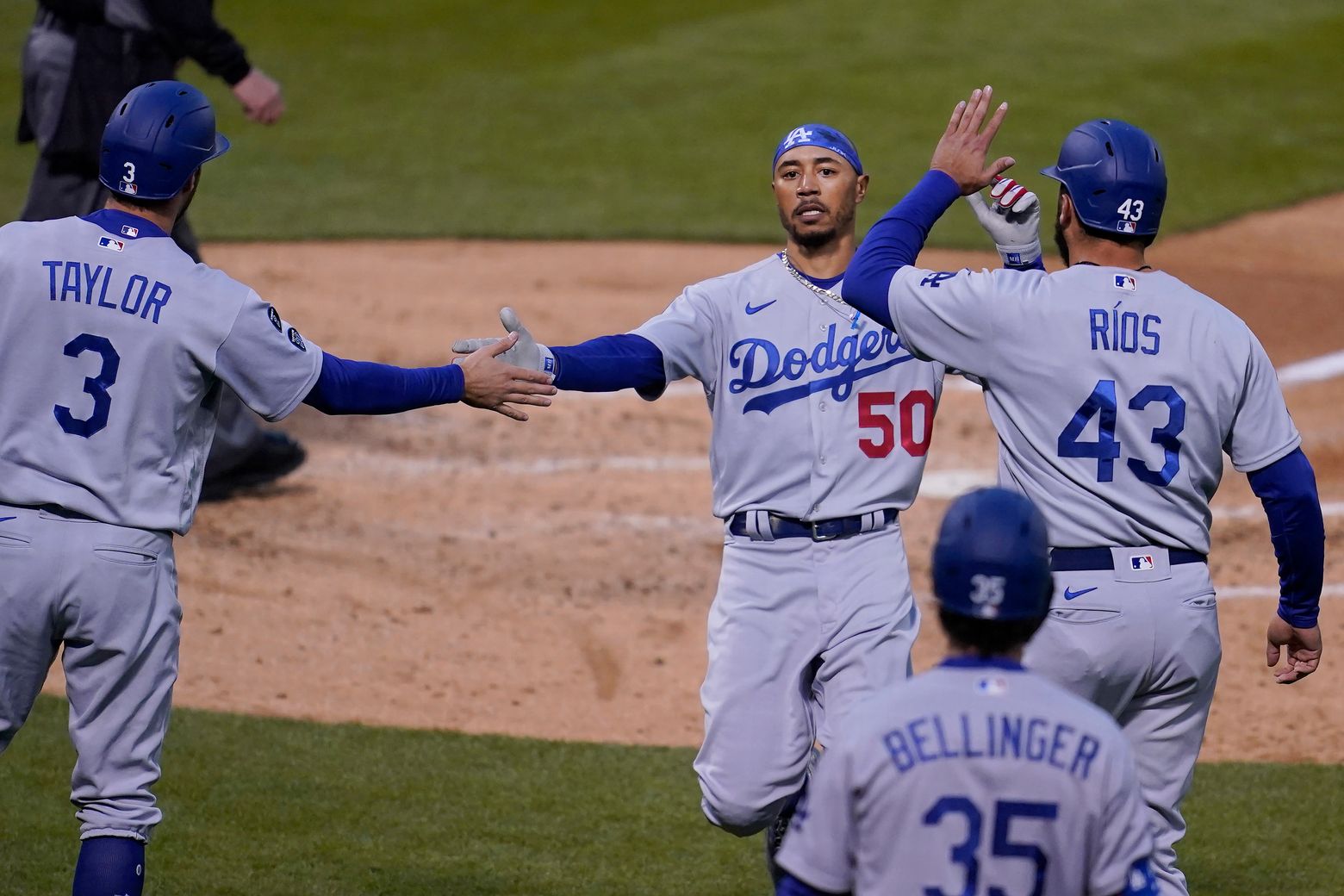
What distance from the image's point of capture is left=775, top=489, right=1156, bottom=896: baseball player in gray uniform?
2568mm

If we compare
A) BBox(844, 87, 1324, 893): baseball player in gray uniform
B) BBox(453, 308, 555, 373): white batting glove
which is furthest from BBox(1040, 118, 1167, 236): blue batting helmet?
BBox(453, 308, 555, 373): white batting glove

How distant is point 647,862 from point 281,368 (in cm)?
198

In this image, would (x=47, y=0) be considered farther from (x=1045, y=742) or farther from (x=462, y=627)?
(x=1045, y=742)

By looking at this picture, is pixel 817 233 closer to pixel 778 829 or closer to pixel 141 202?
pixel 778 829

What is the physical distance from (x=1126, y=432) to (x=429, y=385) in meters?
1.71

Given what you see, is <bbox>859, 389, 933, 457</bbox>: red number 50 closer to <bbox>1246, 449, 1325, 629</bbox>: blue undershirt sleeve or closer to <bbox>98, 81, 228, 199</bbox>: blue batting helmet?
<bbox>1246, 449, 1325, 629</bbox>: blue undershirt sleeve

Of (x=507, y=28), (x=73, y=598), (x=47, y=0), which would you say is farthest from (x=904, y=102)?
(x=73, y=598)

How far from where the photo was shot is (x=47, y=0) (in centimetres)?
770

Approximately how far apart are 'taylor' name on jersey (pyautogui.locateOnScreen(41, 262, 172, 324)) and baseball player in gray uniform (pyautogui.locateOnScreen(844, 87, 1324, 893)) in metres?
1.66

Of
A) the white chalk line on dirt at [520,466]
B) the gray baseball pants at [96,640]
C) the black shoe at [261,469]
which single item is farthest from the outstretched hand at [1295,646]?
the black shoe at [261,469]

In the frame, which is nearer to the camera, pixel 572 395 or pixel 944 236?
pixel 572 395

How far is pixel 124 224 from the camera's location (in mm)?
4059

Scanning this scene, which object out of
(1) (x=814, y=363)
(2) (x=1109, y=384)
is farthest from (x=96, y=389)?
(2) (x=1109, y=384)

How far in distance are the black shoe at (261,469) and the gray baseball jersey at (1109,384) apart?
5439 millimetres
